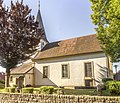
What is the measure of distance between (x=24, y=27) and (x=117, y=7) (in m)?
14.1

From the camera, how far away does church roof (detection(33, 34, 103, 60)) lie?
2656cm

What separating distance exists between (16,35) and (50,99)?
524 inches

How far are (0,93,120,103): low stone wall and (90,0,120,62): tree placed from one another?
658 centimetres

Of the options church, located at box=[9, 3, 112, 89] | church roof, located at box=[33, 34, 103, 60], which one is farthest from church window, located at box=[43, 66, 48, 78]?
church roof, located at box=[33, 34, 103, 60]

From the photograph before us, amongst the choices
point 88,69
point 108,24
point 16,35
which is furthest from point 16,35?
point 108,24

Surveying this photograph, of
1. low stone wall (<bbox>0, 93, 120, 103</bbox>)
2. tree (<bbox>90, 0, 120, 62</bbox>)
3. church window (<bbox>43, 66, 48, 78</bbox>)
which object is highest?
tree (<bbox>90, 0, 120, 62</bbox>)

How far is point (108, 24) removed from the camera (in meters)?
15.7

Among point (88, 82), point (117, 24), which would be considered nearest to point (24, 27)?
point (88, 82)

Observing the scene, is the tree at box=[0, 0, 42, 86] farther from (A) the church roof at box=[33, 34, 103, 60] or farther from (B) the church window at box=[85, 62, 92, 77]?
(B) the church window at box=[85, 62, 92, 77]

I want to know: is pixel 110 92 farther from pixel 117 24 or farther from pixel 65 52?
pixel 65 52

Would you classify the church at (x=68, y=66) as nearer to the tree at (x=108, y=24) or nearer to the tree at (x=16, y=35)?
the tree at (x=16, y=35)

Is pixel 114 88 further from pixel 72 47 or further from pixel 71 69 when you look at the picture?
pixel 72 47

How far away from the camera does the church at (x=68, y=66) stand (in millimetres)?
24938

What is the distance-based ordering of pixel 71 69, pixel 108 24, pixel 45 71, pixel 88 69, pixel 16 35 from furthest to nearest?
pixel 45 71 < pixel 71 69 < pixel 88 69 < pixel 16 35 < pixel 108 24
